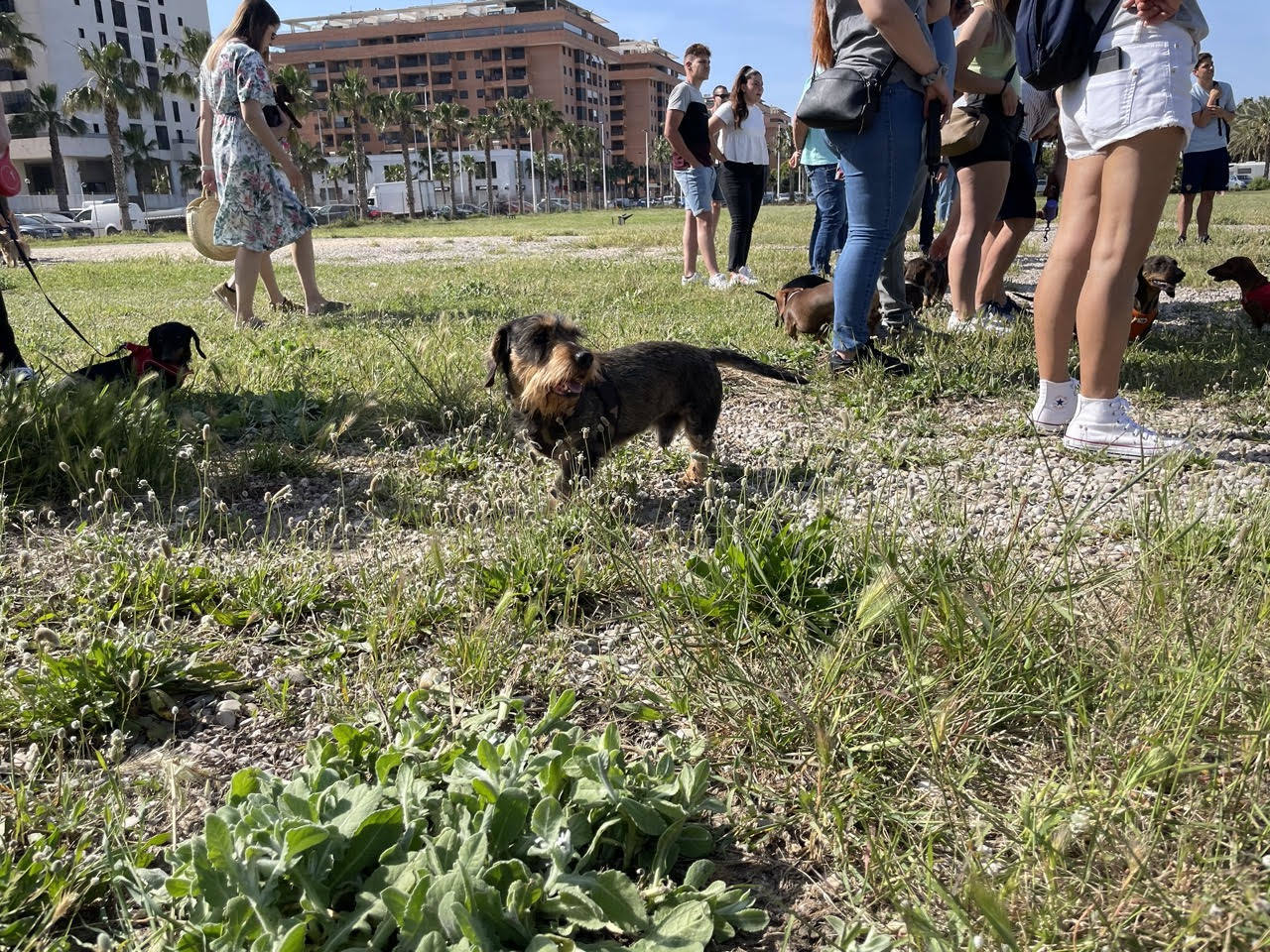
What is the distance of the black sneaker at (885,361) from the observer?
5109 mm

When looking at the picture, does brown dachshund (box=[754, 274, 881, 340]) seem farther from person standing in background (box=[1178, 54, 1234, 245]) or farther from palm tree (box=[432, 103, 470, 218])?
palm tree (box=[432, 103, 470, 218])

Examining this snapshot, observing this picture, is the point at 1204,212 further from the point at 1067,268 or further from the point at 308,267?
the point at 308,267

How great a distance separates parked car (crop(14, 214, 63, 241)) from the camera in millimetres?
39719

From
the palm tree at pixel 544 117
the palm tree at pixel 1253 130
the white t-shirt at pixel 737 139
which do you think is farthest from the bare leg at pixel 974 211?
the palm tree at pixel 544 117

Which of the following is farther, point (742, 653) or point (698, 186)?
point (698, 186)

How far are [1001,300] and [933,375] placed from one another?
7.18 ft

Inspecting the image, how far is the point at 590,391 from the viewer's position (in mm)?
3498

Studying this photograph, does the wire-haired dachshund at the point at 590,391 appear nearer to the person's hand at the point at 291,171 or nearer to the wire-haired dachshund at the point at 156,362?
the wire-haired dachshund at the point at 156,362

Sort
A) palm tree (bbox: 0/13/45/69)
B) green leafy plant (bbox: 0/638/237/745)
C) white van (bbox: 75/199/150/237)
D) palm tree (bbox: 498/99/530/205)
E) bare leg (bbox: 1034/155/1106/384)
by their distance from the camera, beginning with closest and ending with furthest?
green leafy plant (bbox: 0/638/237/745), bare leg (bbox: 1034/155/1106/384), white van (bbox: 75/199/150/237), palm tree (bbox: 0/13/45/69), palm tree (bbox: 498/99/530/205)

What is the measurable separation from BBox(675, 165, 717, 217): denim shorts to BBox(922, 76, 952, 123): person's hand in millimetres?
4430

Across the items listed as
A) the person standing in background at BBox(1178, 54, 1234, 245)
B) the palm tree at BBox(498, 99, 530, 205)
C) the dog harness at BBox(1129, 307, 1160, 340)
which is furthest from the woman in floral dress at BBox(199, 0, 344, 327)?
the palm tree at BBox(498, 99, 530, 205)

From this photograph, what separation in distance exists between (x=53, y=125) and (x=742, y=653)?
8058 cm

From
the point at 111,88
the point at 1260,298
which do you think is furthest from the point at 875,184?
the point at 111,88

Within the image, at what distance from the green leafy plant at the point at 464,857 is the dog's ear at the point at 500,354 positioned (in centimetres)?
213
